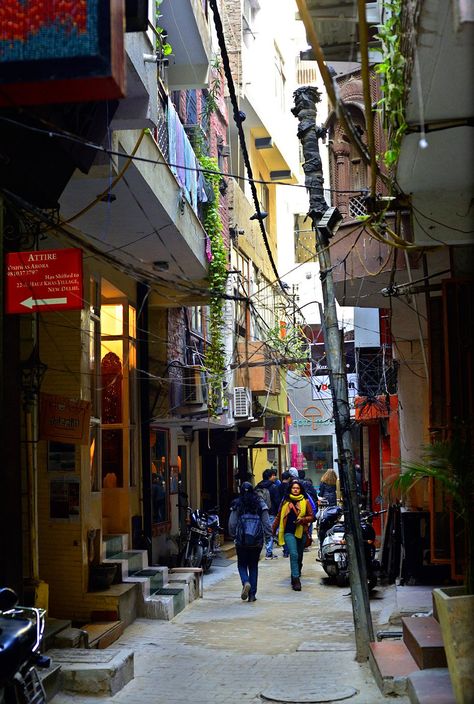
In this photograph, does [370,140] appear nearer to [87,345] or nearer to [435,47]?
[435,47]

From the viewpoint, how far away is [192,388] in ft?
56.2

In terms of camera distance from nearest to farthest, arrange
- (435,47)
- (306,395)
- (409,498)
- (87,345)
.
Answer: (435,47) → (87,345) → (409,498) → (306,395)

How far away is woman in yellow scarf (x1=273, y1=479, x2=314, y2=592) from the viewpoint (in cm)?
1575

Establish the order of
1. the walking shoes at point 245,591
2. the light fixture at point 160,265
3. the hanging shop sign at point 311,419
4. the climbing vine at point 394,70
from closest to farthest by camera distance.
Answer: the climbing vine at point 394,70 → the walking shoes at point 245,591 → the light fixture at point 160,265 → the hanging shop sign at point 311,419

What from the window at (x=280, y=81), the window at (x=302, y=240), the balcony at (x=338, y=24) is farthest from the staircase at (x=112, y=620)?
the window at (x=302, y=240)

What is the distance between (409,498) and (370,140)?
9967 mm

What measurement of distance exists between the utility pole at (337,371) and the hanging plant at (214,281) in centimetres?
493

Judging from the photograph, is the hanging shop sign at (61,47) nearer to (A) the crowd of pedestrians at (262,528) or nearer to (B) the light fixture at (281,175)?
(A) the crowd of pedestrians at (262,528)

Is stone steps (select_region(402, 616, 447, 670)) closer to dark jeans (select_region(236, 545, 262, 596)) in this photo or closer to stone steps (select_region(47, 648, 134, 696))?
stone steps (select_region(47, 648, 134, 696))

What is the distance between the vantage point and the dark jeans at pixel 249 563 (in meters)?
14.4

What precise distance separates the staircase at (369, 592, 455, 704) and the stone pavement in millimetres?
201

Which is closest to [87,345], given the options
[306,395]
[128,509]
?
[128,509]

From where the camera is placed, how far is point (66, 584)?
38.2 ft

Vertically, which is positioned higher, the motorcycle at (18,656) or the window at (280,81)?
the window at (280,81)
